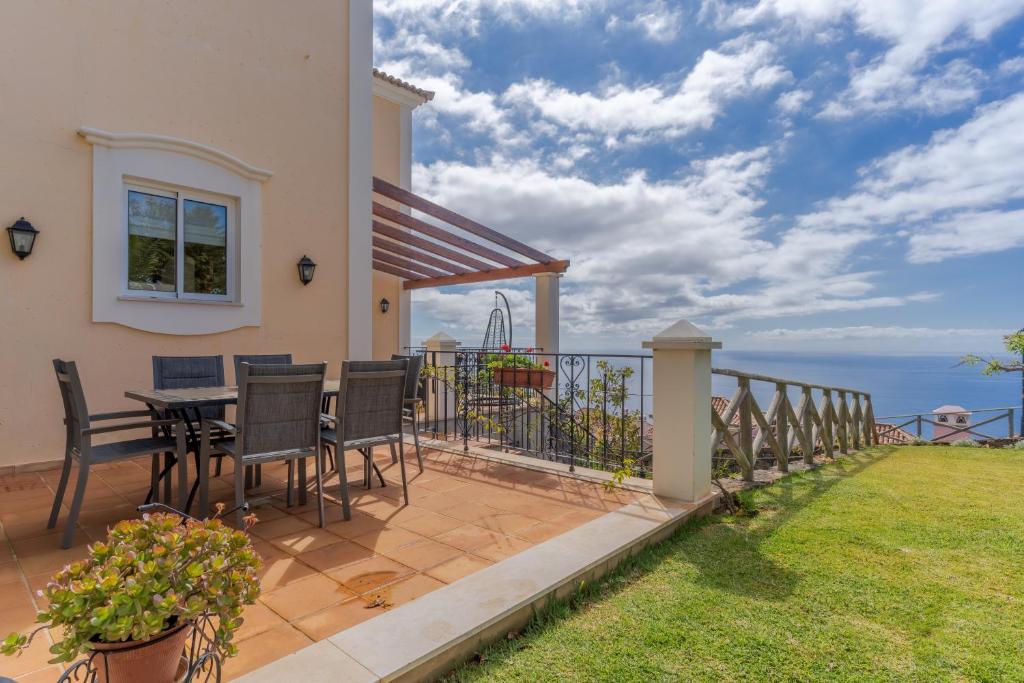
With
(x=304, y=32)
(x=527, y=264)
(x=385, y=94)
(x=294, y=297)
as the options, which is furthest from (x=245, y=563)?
(x=385, y=94)

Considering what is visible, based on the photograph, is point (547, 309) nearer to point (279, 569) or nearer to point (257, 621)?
point (279, 569)

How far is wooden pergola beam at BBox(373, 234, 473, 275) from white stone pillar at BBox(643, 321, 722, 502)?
5515 millimetres

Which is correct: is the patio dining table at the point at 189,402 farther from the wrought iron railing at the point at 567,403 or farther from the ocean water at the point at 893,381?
the ocean water at the point at 893,381

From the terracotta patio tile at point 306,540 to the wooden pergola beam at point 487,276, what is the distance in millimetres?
6286

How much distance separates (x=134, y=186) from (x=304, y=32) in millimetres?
2573

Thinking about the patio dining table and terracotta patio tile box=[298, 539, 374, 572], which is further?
the patio dining table

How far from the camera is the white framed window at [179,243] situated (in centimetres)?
445

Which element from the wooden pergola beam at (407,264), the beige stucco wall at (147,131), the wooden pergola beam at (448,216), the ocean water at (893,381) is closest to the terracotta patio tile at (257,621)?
the ocean water at (893,381)

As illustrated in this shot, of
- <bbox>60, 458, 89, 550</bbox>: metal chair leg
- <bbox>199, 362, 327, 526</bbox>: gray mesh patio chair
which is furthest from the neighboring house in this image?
<bbox>199, 362, 327, 526</bbox>: gray mesh patio chair

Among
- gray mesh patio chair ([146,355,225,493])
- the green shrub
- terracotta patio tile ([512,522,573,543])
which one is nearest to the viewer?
the green shrub

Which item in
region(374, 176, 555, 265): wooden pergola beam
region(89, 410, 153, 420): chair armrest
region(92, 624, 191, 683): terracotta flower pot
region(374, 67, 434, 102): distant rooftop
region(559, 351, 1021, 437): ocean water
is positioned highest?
region(374, 67, 434, 102): distant rooftop

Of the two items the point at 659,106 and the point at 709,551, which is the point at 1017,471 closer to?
the point at 709,551

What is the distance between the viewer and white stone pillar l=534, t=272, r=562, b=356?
8.54 m

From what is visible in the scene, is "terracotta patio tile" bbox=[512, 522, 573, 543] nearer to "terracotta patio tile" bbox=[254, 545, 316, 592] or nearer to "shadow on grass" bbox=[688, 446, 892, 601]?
"shadow on grass" bbox=[688, 446, 892, 601]
